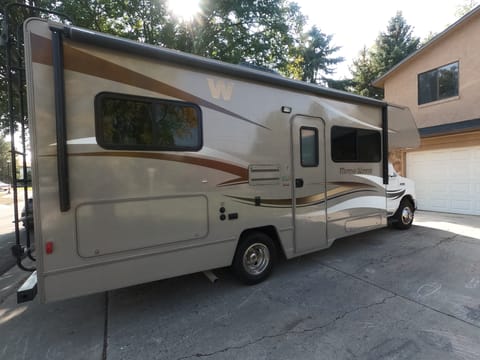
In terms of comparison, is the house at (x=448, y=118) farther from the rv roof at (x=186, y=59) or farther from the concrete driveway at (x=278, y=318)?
the rv roof at (x=186, y=59)

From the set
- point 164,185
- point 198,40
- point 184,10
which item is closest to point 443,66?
point 198,40

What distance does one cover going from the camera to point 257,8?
11.7 metres

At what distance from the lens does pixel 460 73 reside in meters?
9.65

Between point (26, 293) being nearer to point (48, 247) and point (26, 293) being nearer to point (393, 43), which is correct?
point (48, 247)

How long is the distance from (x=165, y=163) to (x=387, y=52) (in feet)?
82.5

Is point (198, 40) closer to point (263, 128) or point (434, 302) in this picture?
point (263, 128)

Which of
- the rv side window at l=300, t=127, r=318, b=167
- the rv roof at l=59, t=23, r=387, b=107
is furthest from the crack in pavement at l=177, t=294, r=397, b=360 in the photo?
the rv roof at l=59, t=23, r=387, b=107

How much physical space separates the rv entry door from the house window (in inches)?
344

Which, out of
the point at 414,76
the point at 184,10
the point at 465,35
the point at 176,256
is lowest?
the point at 176,256

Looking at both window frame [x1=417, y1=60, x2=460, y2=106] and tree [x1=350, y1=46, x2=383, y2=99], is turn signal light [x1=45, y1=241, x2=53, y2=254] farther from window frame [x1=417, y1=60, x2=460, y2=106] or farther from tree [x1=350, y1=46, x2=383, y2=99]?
tree [x1=350, y1=46, x2=383, y2=99]

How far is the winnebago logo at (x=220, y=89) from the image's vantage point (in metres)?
3.44

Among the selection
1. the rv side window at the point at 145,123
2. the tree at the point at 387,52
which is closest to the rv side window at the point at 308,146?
the rv side window at the point at 145,123

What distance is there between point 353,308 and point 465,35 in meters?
11.2

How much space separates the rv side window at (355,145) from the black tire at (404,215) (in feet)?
6.61
